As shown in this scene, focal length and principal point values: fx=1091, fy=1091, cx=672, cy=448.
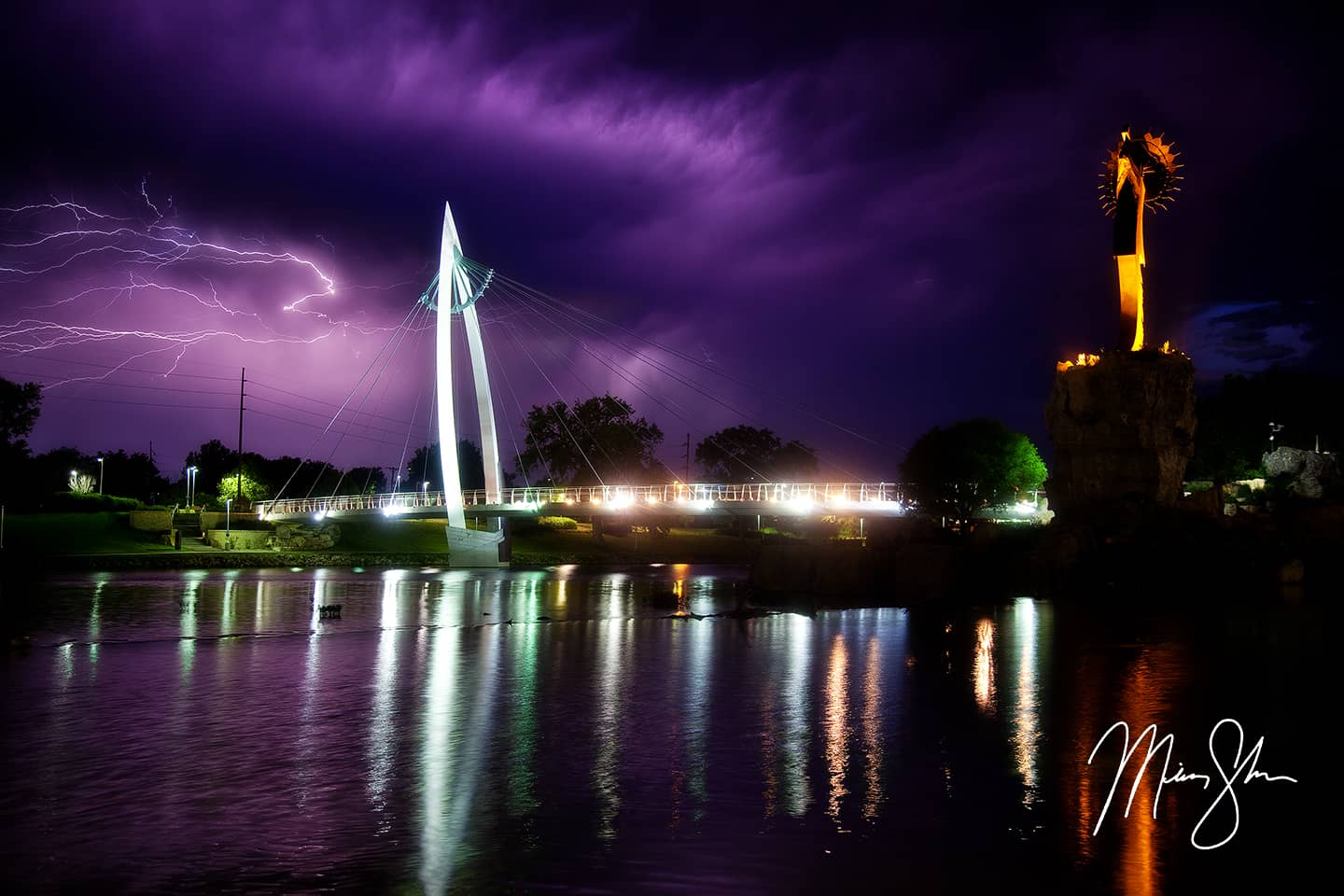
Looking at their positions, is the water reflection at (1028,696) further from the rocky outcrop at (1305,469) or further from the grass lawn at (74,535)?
the grass lawn at (74,535)

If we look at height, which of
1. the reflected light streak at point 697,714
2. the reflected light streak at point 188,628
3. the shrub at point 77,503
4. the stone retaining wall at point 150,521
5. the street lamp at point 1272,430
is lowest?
the reflected light streak at point 697,714

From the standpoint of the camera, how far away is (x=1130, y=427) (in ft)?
168

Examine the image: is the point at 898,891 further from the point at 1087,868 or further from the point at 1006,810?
the point at 1006,810

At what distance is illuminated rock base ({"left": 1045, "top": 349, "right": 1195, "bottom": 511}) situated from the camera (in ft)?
168

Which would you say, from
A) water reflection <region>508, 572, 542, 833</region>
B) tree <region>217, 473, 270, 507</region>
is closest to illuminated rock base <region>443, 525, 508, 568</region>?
tree <region>217, 473, 270, 507</region>

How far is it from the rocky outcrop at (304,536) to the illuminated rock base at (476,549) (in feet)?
33.9

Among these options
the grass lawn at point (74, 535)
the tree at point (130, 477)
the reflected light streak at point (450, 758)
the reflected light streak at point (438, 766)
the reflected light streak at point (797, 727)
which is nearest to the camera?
the reflected light streak at point (438, 766)

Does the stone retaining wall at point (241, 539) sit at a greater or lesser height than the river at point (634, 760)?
greater

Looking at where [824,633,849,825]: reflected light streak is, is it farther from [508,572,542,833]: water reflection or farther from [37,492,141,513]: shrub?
[37,492,141,513]: shrub

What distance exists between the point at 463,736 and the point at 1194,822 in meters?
10.6

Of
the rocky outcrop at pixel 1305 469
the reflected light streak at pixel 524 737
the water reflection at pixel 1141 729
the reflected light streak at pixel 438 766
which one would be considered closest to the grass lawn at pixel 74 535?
the reflected light streak at pixel 524 737

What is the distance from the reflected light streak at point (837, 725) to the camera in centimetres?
1406

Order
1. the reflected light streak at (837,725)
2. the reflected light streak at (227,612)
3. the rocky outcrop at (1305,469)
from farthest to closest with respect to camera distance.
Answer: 1. the rocky outcrop at (1305,469)
2. the reflected light streak at (227,612)
3. the reflected light streak at (837,725)

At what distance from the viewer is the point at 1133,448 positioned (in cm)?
5150
